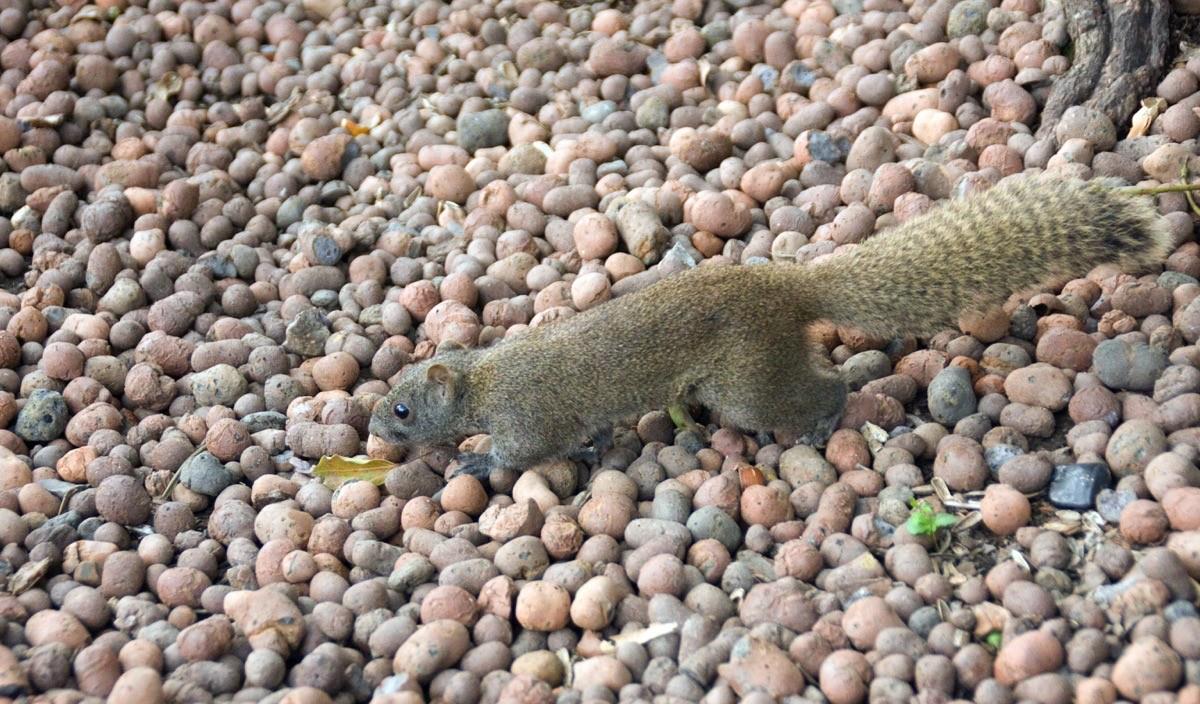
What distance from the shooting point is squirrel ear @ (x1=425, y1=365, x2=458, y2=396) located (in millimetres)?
4371

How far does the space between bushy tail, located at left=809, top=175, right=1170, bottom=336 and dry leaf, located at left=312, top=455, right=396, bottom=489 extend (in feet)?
5.74

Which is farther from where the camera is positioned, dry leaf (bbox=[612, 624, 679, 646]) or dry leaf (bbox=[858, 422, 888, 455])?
dry leaf (bbox=[858, 422, 888, 455])

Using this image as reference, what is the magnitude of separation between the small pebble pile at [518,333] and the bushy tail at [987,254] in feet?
0.91

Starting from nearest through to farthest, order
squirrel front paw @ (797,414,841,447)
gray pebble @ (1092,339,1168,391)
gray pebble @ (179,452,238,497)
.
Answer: gray pebble @ (1092,339,1168,391)
squirrel front paw @ (797,414,841,447)
gray pebble @ (179,452,238,497)

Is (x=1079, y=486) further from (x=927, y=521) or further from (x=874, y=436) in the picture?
(x=874, y=436)

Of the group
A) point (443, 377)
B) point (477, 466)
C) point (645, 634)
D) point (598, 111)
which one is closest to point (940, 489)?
point (645, 634)

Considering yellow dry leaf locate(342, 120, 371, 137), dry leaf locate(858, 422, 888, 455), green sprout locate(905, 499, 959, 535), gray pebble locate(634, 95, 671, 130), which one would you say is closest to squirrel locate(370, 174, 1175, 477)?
dry leaf locate(858, 422, 888, 455)

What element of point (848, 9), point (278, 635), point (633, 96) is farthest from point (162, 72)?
point (278, 635)

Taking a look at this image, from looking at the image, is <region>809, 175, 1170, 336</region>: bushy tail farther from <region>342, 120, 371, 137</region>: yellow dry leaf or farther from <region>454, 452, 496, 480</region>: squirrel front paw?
<region>342, 120, 371, 137</region>: yellow dry leaf

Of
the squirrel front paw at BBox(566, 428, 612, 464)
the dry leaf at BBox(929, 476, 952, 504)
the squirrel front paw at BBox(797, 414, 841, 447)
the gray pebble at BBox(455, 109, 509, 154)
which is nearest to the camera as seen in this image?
the dry leaf at BBox(929, 476, 952, 504)

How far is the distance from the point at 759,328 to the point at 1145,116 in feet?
6.91

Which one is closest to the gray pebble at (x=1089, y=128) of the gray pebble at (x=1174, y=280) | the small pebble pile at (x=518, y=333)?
the small pebble pile at (x=518, y=333)

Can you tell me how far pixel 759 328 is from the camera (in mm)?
4145

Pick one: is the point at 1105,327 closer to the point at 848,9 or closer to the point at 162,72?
the point at 848,9
